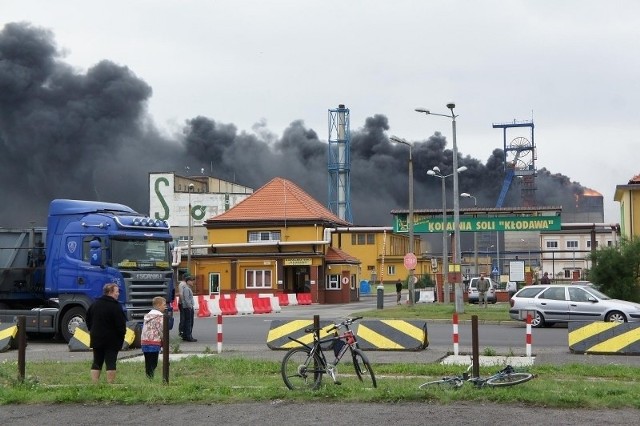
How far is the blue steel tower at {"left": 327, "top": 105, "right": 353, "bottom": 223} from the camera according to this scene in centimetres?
10625

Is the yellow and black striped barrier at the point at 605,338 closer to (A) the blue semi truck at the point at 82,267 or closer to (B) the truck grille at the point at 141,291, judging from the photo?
(B) the truck grille at the point at 141,291

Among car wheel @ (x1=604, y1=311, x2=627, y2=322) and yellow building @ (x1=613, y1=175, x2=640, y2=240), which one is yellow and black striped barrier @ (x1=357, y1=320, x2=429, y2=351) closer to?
car wheel @ (x1=604, y1=311, x2=627, y2=322)

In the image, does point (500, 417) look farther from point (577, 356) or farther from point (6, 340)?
point (6, 340)

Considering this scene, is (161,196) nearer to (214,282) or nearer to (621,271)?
(214,282)

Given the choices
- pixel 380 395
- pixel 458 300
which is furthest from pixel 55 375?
pixel 458 300

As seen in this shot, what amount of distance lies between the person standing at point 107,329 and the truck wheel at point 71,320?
34.7 ft

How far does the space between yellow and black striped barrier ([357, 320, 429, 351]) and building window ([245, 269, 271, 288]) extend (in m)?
44.1

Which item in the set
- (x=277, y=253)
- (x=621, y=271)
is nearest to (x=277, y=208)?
(x=277, y=253)

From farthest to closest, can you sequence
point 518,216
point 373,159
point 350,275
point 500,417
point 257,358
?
point 373,159
point 350,275
point 518,216
point 257,358
point 500,417

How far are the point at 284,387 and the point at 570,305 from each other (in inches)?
701

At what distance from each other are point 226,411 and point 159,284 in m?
13.6

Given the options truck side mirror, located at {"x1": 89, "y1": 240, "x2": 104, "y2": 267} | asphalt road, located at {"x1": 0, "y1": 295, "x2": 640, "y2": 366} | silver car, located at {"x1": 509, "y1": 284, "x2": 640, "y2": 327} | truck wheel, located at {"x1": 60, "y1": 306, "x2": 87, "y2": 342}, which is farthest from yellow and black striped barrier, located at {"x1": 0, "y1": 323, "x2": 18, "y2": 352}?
silver car, located at {"x1": 509, "y1": 284, "x2": 640, "y2": 327}

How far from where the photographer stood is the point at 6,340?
72.0 ft

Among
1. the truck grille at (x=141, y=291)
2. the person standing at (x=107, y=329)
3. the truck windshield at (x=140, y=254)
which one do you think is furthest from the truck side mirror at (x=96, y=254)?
the person standing at (x=107, y=329)
